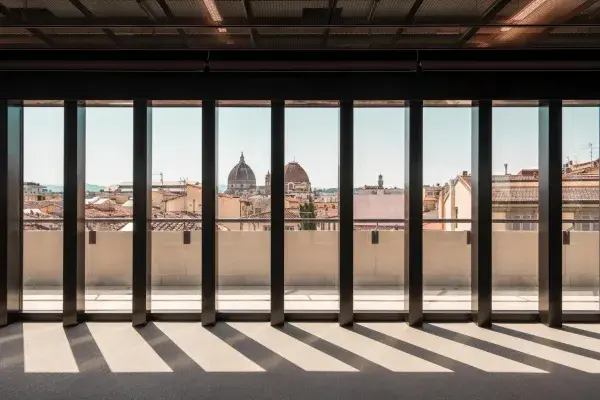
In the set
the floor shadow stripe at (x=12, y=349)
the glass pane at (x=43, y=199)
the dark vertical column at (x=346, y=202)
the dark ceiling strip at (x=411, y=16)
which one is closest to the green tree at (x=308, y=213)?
the dark vertical column at (x=346, y=202)

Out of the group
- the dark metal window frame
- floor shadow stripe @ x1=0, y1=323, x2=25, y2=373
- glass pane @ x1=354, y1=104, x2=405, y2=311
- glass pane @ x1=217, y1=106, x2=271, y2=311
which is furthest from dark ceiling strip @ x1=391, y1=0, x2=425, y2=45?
floor shadow stripe @ x1=0, y1=323, x2=25, y2=373

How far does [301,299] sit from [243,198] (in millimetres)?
1753

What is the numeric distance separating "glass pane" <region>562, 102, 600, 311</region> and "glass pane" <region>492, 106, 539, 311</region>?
0.44 m

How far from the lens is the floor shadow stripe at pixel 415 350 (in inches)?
191

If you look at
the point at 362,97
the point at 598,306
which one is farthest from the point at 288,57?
the point at 598,306

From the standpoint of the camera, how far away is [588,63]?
5.40 metres

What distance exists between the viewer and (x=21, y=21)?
486 cm

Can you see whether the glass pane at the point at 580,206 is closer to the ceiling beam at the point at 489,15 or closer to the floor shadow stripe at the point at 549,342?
the floor shadow stripe at the point at 549,342

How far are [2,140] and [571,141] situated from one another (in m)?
8.30

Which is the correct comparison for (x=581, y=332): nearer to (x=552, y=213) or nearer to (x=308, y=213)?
(x=552, y=213)

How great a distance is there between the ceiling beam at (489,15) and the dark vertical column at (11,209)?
6.23 m

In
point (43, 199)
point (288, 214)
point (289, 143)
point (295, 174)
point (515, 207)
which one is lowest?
point (288, 214)

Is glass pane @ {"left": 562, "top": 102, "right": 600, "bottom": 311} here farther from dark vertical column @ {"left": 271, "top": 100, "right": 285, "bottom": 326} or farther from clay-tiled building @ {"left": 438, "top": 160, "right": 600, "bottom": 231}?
dark vertical column @ {"left": 271, "top": 100, "right": 285, "bottom": 326}

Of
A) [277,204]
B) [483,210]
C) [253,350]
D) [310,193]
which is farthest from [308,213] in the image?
[483,210]
